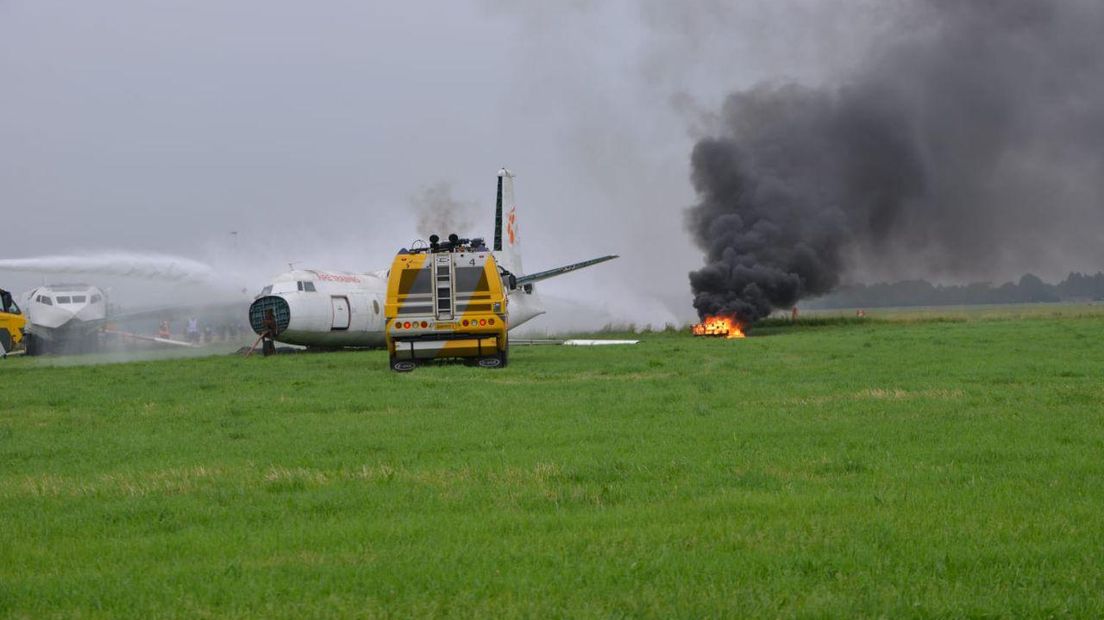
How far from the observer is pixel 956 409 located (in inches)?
556

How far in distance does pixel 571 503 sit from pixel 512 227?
3963 centimetres

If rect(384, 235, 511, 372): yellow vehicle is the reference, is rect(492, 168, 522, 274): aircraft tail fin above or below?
above

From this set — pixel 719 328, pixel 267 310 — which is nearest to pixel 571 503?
pixel 267 310

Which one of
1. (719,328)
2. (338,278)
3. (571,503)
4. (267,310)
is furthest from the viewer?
(719,328)

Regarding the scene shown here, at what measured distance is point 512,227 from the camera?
48031mm

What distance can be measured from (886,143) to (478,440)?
51.9m

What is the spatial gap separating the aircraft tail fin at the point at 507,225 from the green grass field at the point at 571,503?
29189 millimetres

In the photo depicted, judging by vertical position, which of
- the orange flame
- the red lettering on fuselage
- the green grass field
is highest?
the red lettering on fuselage

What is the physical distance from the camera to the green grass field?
6.15 m

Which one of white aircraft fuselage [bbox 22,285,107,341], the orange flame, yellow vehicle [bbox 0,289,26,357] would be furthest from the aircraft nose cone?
the orange flame

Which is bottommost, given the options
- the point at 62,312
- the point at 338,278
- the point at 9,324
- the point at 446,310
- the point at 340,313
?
the point at 446,310

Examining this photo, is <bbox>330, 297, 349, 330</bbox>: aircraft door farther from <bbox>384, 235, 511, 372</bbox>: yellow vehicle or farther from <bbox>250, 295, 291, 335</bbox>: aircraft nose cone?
<bbox>384, 235, 511, 372</bbox>: yellow vehicle

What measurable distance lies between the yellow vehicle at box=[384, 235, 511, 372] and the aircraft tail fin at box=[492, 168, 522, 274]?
62.7ft

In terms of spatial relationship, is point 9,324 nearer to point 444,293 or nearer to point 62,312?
point 62,312
